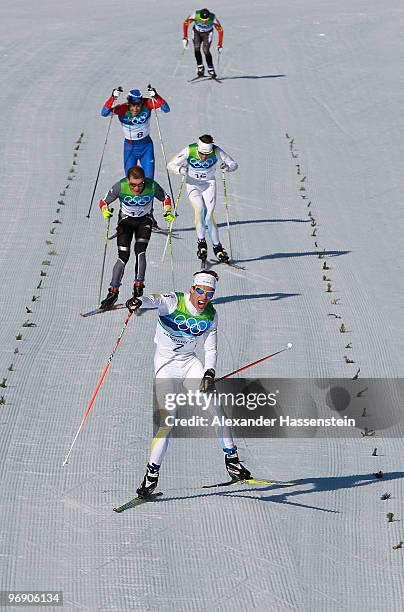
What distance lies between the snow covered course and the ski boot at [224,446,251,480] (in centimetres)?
23

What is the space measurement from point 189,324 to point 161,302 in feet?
1.05

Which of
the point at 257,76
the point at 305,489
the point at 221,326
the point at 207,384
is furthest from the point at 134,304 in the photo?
the point at 257,76

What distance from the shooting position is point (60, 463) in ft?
37.2

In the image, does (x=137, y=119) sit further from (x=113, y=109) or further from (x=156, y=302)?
(x=156, y=302)

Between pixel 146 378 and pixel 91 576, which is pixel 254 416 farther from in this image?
pixel 91 576

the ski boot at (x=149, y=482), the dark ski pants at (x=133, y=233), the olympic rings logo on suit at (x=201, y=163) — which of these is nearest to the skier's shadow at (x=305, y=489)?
the ski boot at (x=149, y=482)

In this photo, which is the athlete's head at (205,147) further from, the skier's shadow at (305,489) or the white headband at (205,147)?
the skier's shadow at (305,489)

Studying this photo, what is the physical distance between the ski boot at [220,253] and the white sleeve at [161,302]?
23.3ft

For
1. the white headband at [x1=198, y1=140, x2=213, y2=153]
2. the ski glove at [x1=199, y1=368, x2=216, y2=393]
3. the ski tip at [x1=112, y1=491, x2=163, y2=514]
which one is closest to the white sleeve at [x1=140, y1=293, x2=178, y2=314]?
the ski glove at [x1=199, y1=368, x2=216, y2=393]

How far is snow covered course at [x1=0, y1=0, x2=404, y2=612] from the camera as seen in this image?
32.4 feet

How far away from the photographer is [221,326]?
15.3m

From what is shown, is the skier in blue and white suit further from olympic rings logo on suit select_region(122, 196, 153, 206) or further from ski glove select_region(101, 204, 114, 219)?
olympic rings logo on suit select_region(122, 196, 153, 206)

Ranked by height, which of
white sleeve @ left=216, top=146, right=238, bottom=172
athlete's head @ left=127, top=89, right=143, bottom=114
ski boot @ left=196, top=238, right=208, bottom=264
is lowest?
ski boot @ left=196, top=238, right=208, bottom=264

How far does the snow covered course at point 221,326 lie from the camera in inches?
389
